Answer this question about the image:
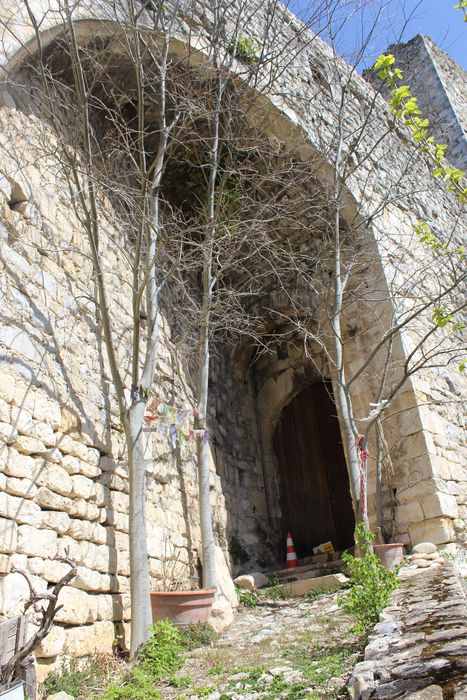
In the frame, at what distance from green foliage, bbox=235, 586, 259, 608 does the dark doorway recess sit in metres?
2.10

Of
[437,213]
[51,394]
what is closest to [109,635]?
[51,394]

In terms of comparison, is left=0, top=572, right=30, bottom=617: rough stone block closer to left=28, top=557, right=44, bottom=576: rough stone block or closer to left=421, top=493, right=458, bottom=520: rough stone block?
left=28, top=557, right=44, bottom=576: rough stone block

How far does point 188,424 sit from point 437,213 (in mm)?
5132

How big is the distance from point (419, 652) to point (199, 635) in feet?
7.73

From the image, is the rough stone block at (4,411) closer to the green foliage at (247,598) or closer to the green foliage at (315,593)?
the green foliage at (247,598)

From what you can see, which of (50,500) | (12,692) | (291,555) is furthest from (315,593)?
(12,692)

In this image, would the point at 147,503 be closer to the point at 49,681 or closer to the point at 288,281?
the point at 49,681

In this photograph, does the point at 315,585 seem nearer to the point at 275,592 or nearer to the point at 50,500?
the point at 275,592

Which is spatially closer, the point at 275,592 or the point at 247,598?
the point at 247,598

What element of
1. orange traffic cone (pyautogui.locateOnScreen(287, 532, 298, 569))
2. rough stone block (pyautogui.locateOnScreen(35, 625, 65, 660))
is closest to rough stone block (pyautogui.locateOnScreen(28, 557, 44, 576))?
rough stone block (pyautogui.locateOnScreen(35, 625, 65, 660))

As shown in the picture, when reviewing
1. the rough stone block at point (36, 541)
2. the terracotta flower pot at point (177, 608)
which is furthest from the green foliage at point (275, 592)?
the rough stone block at point (36, 541)

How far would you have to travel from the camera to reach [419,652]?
7.39 ft

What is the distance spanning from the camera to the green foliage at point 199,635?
13.7ft

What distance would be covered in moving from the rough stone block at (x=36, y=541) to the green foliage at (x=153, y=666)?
788mm
